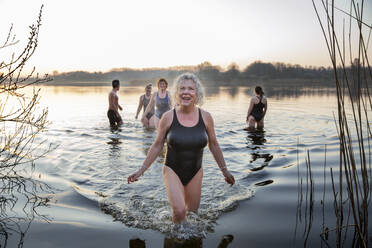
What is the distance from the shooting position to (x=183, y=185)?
400cm

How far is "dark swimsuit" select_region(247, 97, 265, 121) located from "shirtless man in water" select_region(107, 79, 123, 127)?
6000 mm

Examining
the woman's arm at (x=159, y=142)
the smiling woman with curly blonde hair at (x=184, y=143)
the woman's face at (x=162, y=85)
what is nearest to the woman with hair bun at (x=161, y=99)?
the woman's face at (x=162, y=85)

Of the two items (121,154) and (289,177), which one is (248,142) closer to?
(289,177)

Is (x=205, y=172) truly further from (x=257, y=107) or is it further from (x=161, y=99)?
(x=257, y=107)

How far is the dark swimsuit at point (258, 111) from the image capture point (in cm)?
1148

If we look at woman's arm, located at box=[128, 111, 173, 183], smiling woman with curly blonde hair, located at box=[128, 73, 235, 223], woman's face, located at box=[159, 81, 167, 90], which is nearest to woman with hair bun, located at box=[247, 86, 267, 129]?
woman's face, located at box=[159, 81, 167, 90]

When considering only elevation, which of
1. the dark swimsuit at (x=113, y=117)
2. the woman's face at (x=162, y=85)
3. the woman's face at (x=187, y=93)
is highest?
the woman's face at (x=162, y=85)

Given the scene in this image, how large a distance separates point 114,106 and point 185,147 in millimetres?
8896

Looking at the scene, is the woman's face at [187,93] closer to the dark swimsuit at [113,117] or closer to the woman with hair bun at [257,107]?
the woman with hair bun at [257,107]

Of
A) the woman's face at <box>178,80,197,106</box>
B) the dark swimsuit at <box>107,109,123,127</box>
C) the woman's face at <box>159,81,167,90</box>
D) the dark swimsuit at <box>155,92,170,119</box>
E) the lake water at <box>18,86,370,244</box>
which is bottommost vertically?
the lake water at <box>18,86,370,244</box>

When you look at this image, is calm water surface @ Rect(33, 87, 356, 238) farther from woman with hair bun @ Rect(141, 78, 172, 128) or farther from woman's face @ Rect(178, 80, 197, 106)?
woman's face @ Rect(178, 80, 197, 106)

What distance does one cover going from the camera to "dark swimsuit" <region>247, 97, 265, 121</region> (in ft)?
37.7

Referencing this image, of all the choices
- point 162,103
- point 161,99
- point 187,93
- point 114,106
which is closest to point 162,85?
point 161,99

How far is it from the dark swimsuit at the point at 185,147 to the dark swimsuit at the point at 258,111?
8.06 metres
